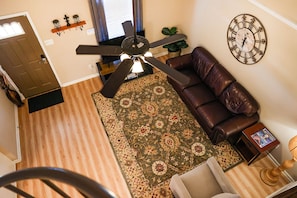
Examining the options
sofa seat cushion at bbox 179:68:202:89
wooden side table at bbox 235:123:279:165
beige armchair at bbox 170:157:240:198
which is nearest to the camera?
beige armchair at bbox 170:157:240:198

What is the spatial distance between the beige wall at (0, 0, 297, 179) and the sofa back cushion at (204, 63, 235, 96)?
17cm

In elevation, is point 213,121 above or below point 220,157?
above

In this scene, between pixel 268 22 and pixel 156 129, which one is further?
pixel 156 129

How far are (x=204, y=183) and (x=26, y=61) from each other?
4380mm

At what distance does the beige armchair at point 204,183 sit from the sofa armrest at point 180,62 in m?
2.38

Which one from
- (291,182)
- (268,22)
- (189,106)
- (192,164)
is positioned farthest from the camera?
(189,106)

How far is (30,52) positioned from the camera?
4496mm

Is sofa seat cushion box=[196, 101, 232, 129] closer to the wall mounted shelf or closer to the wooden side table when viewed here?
the wooden side table

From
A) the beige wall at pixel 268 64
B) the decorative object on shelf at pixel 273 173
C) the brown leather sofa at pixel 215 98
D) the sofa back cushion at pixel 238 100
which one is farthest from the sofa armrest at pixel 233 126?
the decorative object on shelf at pixel 273 173

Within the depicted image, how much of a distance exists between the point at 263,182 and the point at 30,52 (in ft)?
17.6

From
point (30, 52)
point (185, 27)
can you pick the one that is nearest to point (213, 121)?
point (185, 27)

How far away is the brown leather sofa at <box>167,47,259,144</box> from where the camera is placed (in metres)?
4.04

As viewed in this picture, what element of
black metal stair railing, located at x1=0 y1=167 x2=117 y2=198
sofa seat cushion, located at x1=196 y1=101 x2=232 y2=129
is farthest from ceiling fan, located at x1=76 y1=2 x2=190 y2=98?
sofa seat cushion, located at x1=196 y1=101 x2=232 y2=129

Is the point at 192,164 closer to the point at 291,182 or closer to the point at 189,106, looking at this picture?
the point at 189,106
